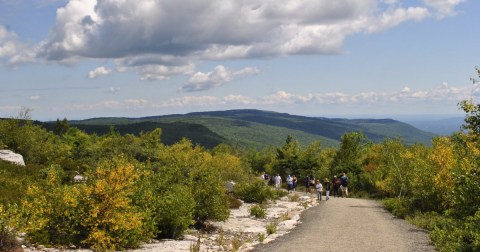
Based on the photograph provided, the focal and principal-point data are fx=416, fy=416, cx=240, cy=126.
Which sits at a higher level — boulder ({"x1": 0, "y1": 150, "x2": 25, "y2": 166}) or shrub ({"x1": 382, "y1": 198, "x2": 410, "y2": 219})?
boulder ({"x1": 0, "y1": 150, "x2": 25, "y2": 166})

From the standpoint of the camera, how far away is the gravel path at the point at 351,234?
17.1 meters

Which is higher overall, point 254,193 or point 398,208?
point 398,208

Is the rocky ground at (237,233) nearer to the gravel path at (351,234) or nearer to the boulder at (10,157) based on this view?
the gravel path at (351,234)

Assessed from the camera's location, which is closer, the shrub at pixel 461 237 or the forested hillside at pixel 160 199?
the shrub at pixel 461 237

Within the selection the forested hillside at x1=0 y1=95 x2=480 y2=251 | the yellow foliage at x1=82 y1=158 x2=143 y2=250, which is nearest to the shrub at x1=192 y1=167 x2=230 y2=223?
the forested hillside at x1=0 y1=95 x2=480 y2=251

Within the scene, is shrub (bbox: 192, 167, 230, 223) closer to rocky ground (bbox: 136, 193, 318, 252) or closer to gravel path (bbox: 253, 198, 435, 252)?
rocky ground (bbox: 136, 193, 318, 252)

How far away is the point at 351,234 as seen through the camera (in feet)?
65.2

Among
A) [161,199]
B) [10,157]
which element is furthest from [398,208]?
[10,157]

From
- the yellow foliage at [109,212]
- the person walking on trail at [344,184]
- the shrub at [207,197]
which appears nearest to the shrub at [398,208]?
the person walking on trail at [344,184]

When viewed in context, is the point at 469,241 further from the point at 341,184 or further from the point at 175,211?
the point at 341,184

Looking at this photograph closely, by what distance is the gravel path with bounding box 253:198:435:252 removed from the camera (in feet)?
56.0

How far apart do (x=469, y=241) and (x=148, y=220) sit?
12091 mm

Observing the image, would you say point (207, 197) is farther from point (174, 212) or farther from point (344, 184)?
point (344, 184)

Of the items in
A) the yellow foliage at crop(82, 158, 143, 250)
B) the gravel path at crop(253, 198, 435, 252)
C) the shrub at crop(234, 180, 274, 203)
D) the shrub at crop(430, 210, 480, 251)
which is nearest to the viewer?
Answer: the shrub at crop(430, 210, 480, 251)
